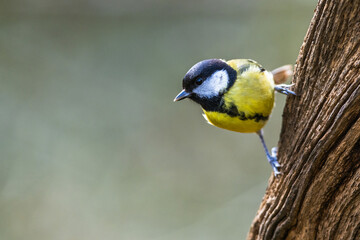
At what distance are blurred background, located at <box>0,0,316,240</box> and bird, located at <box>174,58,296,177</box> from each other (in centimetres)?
166

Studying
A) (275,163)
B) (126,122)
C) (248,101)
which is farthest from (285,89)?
(126,122)

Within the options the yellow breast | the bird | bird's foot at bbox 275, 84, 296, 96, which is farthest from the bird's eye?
bird's foot at bbox 275, 84, 296, 96

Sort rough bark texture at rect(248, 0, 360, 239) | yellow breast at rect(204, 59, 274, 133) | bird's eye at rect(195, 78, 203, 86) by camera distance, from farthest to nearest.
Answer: bird's eye at rect(195, 78, 203, 86)
yellow breast at rect(204, 59, 274, 133)
rough bark texture at rect(248, 0, 360, 239)

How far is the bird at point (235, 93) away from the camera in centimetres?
144

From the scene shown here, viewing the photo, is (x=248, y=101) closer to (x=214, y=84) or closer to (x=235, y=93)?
(x=235, y=93)

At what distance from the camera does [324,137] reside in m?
1.15

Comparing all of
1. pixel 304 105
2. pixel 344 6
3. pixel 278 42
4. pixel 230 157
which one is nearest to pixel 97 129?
pixel 230 157

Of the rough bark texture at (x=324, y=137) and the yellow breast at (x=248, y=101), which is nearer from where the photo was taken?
the rough bark texture at (x=324, y=137)

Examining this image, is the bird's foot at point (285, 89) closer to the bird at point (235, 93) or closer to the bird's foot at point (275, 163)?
the bird at point (235, 93)

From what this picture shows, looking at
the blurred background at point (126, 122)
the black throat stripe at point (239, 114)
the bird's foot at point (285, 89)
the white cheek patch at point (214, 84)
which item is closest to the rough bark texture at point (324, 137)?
the bird's foot at point (285, 89)

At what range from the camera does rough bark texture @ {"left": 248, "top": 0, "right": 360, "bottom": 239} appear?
109 centimetres

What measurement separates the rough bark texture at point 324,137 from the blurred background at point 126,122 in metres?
1.79

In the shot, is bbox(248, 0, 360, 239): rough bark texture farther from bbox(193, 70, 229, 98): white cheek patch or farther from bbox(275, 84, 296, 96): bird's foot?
bbox(193, 70, 229, 98): white cheek patch

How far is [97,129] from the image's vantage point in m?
3.24
